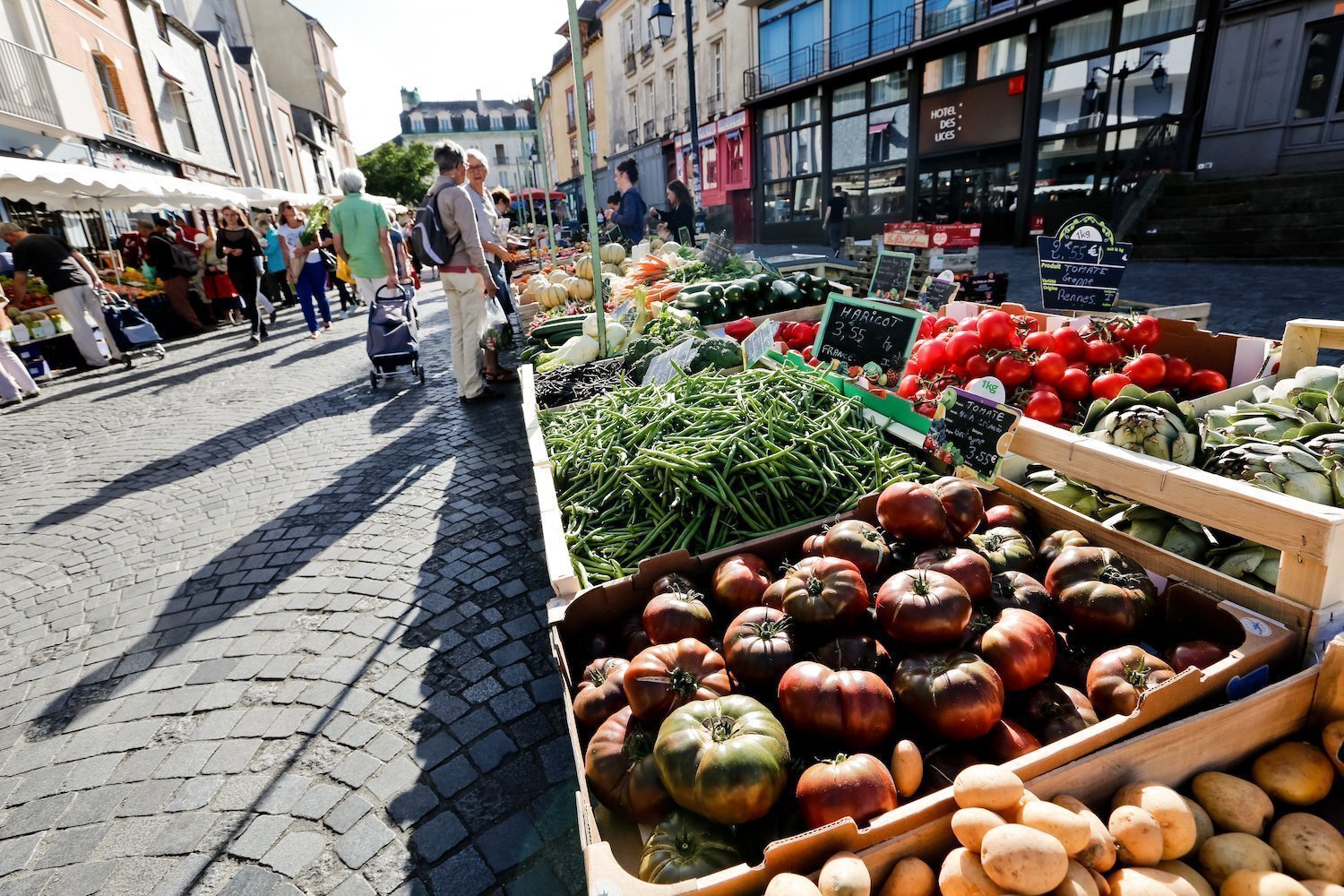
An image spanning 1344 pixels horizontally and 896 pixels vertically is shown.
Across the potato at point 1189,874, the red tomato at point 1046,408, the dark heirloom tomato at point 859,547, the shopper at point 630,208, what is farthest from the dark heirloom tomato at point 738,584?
the shopper at point 630,208

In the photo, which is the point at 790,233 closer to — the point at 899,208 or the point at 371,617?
the point at 899,208

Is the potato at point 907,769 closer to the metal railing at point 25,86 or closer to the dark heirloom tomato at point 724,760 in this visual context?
the dark heirloom tomato at point 724,760

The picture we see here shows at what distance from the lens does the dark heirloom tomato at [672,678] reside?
1.60 meters

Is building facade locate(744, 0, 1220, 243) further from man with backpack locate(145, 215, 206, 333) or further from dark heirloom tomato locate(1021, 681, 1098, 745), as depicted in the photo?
man with backpack locate(145, 215, 206, 333)

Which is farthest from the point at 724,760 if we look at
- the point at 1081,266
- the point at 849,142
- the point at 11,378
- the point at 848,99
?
the point at 848,99

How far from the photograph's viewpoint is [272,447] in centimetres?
620

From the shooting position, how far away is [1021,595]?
1797mm

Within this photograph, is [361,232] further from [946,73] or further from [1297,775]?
[946,73]

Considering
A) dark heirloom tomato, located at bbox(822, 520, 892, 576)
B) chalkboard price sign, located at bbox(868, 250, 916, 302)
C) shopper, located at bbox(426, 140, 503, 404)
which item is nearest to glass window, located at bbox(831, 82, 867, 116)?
shopper, located at bbox(426, 140, 503, 404)

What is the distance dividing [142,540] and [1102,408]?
575 cm

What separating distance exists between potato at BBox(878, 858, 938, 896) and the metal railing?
2173 centimetres

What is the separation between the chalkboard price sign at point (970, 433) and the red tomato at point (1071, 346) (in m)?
0.85

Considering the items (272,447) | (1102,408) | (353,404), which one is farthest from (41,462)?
(1102,408)

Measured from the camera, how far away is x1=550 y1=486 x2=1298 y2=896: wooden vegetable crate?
116 cm
